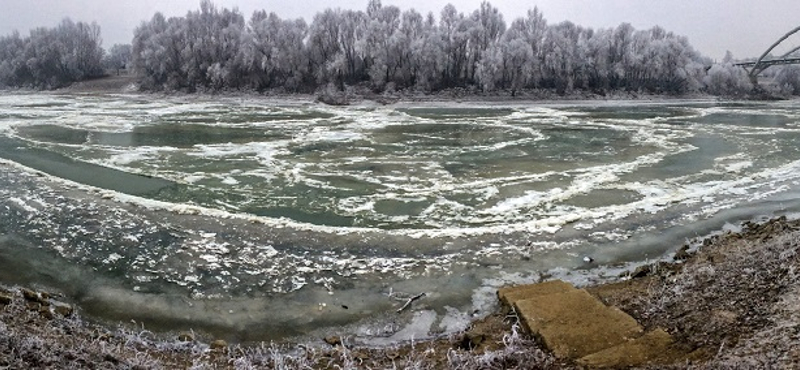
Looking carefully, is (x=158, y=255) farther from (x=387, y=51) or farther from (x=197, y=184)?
(x=387, y=51)

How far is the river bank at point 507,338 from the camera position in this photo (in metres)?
5.76

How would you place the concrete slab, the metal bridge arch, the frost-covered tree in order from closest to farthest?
1. the concrete slab
2. the metal bridge arch
3. the frost-covered tree

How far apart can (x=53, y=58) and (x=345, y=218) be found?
310ft

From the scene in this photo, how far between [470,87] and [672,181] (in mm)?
54086

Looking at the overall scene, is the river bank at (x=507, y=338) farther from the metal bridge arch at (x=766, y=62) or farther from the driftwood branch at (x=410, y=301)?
the metal bridge arch at (x=766, y=62)

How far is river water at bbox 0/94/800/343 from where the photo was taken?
9047 mm

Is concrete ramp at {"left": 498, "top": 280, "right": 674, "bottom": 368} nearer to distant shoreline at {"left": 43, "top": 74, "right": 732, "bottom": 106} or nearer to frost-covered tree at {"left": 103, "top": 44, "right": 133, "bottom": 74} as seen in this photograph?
distant shoreline at {"left": 43, "top": 74, "right": 732, "bottom": 106}

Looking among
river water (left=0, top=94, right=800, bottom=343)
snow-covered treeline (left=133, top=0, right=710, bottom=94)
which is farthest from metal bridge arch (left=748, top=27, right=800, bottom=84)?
river water (left=0, top=94, right=800, bottom=343)

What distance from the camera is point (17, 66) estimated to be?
292ft

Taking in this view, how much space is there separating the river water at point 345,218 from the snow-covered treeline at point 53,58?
70.9 metres

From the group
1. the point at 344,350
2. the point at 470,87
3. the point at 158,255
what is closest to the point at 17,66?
the point at 470,87

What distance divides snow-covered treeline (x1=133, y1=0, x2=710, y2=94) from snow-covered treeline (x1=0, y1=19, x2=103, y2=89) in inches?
642

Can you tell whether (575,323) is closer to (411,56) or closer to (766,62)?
(411,56)

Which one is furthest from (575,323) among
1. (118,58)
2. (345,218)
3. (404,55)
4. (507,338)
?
(118,58)
